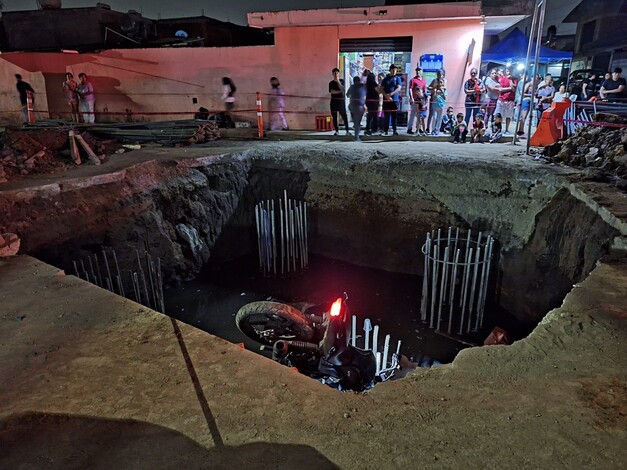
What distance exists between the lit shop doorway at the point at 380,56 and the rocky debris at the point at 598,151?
19.6 feet

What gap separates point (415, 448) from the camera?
211 centimetres

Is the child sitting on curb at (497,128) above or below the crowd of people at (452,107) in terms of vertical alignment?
below

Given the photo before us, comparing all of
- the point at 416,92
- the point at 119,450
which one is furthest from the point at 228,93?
the point at 119,450

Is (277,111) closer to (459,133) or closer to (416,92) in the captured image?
(416,92)

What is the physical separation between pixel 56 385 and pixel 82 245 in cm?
468

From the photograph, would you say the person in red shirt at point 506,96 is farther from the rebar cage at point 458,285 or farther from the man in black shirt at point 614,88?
the rebar cage at point 458,285

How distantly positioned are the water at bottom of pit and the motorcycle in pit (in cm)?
89

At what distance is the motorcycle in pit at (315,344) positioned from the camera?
3.94m

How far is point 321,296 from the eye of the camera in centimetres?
794

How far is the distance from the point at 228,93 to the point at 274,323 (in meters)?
10.5

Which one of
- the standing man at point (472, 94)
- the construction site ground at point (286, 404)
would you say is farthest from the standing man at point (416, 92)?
the construction site ground at point (286, 404)

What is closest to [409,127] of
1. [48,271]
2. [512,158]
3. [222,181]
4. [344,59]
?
[344,59]

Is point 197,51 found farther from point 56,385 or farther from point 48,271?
point 56,385

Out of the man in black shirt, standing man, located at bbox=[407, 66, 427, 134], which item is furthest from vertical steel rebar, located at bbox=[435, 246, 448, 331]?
the man in black shirt
